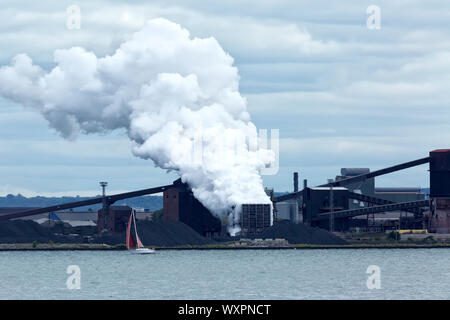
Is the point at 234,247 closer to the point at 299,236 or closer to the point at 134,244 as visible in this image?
the point at 299,236

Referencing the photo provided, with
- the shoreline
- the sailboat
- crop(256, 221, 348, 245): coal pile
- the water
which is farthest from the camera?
crop(256, 221, 348, 245): coal pile

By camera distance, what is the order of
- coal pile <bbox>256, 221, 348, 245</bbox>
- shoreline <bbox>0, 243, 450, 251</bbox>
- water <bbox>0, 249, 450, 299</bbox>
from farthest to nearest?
coal pile <bbox>256, 221, 348, 245</bbox>
shoreline <bbox>0, 243, 450, 251</bbox>
water <bbox>0, 249, 450, 299</bbox>

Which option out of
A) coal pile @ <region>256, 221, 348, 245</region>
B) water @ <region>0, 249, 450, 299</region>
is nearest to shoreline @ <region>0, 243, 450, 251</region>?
coal pile @ <region>256, 221, 348, 245</region>

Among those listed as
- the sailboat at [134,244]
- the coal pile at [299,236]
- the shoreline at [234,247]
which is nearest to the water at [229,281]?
the sailboat at [134,244]

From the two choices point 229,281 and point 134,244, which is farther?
point 134,244

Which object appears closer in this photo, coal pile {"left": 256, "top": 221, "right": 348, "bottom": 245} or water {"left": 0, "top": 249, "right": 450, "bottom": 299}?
water {"left": 0, "top": 249, "right": 450, "bottom": 299}

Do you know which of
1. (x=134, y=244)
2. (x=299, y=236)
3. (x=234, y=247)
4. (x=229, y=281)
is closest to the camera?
(x=229, y=281)

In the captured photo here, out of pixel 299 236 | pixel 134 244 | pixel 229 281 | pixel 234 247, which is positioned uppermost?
pixel 299 236

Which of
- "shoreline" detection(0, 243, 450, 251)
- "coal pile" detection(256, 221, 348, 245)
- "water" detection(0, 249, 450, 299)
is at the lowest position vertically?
"water" detection(0, 249, 450, 299)

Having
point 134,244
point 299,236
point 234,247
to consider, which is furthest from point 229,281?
point 299,236

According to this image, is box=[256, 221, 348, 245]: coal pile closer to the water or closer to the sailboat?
the sailboat

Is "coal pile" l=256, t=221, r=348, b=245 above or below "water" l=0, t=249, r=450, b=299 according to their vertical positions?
above

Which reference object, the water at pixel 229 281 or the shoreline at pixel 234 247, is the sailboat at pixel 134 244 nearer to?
the shoreline at pixel 234 247
